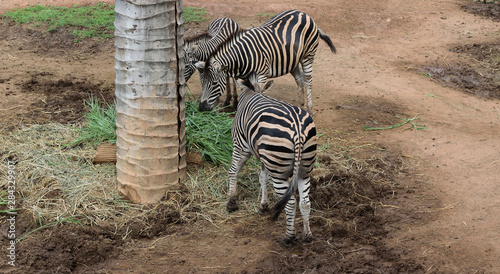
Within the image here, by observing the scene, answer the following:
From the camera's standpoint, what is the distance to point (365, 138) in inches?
294

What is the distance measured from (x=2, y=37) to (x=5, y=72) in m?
2.61

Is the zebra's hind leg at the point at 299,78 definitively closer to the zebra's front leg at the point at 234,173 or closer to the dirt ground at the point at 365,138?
the dirt ground at the point at 365,138

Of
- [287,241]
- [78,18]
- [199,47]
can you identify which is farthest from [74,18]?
[287,241]

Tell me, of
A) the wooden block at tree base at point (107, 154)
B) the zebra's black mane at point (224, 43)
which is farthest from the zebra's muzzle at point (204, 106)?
the wooden block at tree base at point (107, 154)

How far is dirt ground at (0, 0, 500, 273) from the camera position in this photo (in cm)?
462

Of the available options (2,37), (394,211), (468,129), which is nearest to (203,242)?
(394,211)

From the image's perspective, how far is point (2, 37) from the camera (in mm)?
11602

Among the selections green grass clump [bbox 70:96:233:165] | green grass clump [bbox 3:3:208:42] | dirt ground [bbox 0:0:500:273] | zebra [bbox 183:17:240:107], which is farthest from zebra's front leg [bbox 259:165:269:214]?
green grass clump [bbox 3:3:208:42]

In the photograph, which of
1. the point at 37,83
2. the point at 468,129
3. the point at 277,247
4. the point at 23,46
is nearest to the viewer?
the point at 277,247

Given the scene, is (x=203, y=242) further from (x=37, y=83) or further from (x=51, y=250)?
(x=37, y=83)

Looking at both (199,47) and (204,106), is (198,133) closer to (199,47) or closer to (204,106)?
(204,106)

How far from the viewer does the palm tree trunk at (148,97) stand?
5.22 m

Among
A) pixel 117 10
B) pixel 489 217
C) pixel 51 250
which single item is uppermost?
pixel 117 10

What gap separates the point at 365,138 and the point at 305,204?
10.1 feet
